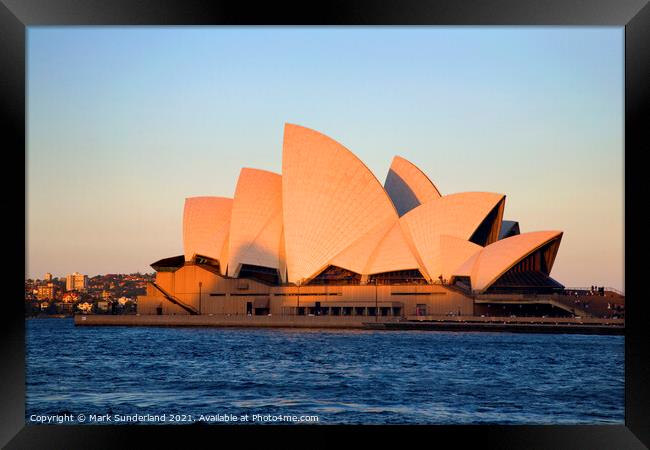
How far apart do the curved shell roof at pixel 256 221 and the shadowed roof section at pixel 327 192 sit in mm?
2581

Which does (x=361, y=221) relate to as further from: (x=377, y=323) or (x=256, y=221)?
(x=256, y=221)

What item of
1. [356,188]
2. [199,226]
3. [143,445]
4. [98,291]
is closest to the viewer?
[143,445]

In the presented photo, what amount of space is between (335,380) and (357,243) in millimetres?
28157

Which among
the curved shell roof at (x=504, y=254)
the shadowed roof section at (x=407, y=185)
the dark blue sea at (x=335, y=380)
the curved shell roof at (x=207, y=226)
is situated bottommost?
the dark blue sea at (x=335, y=380)

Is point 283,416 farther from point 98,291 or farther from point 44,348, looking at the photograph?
point 98,291

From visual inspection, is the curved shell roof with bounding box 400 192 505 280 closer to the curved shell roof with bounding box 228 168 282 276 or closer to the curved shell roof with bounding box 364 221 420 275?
the curved shell roof with bounding box 364 221 420 275

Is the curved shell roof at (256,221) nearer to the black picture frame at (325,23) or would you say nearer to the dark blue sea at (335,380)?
the dark blue sea at (335,380)

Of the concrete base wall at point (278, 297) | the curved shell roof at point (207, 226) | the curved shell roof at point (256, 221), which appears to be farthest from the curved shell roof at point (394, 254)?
the curved shell roof at point (207, 226)

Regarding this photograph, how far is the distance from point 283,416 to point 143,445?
663 cm

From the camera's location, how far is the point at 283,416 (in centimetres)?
1496


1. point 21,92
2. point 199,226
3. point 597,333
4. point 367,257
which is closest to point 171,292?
point 199,226

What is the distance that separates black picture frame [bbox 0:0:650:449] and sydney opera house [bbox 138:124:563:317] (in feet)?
125

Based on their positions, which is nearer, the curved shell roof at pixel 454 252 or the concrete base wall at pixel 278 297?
the curved shell roof at pixel 454 252

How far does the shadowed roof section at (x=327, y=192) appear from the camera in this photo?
47062mm
